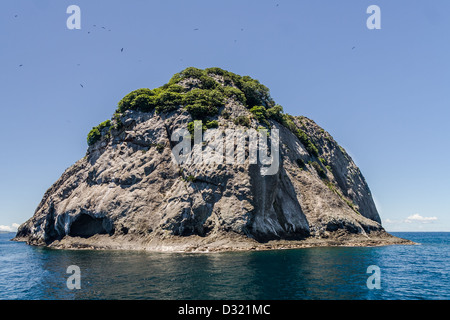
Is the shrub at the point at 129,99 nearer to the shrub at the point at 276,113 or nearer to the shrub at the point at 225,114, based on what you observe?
the shrub at the point at 225,114

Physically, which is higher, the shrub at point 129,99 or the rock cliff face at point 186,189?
the shrub at point 129,99

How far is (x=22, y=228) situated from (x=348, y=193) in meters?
125

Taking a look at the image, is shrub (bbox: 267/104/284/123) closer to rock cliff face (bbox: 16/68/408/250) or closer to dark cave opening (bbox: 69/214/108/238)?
rock cliff face (bbox: 16/68/408/250)

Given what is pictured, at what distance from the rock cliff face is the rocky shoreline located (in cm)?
28

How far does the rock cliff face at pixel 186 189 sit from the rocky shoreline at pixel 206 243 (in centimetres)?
28

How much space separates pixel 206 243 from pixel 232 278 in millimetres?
24074

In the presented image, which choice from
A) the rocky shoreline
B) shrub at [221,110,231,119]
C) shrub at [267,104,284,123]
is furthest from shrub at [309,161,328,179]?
shrub at [221,110,231,119]

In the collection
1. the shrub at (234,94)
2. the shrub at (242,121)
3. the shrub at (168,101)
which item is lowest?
the shrub at (242,121)

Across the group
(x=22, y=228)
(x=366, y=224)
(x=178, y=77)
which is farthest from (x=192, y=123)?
(x=22, y=228)

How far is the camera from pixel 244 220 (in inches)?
2168

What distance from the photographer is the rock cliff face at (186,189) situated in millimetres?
56625

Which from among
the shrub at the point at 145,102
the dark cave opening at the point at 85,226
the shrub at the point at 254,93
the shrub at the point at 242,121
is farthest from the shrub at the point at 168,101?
the dark cave opening at the point at 85,226

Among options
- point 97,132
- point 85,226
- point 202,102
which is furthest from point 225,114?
point 85,226

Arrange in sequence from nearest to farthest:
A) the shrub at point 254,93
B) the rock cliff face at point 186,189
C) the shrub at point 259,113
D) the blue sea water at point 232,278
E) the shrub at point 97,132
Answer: the blue sea water at point 232,278 < the rock cliff face at point 186,189 < the shrub at point 259,113 < the shrub at point 97,132 < the shrub at point 254,93
